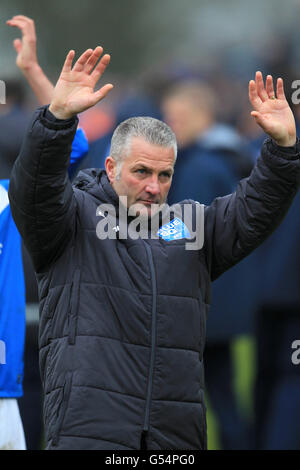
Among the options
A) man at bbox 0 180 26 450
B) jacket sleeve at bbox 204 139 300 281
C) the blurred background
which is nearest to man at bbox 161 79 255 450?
the blurred background

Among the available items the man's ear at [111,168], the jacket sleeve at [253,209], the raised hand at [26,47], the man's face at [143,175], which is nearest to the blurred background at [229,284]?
the raised hand at [26,47]

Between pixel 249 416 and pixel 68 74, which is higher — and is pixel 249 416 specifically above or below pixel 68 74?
below

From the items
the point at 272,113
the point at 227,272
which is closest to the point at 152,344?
the point at 272,113

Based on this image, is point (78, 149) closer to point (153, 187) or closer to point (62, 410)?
point (153, 187)

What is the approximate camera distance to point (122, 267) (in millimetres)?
4574

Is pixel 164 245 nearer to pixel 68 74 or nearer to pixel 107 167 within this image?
pixel 107 167

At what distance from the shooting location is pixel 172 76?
846 cm

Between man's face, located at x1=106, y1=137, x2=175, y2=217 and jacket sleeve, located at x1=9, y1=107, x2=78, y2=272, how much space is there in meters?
0.27

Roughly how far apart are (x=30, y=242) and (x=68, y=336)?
17.0 inches

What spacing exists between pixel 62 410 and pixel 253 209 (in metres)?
1.23

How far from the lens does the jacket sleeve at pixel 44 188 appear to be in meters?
4.35

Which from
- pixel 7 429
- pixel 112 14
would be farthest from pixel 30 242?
pixel 112 14

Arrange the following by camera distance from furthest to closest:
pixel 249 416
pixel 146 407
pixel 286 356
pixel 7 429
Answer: pixel 249 416
pixel 286 356
pixel 7 429
pixel 146 407

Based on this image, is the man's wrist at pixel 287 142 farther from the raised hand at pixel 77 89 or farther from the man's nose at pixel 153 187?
the raised hand at pixel 77 89
